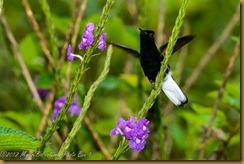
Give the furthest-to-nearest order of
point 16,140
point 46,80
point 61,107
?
point 46,80 → point 61,107 → point 16,140

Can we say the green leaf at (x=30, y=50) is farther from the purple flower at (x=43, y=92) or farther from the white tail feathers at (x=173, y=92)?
the white tail feathers at (x=173, y=92)

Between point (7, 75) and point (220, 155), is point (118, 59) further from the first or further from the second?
point (220, 155)

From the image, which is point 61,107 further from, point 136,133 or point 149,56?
point 136,133

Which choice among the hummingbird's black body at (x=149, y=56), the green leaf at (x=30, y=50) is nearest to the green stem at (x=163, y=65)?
the hummingbird's black body at (x=149, y=56)

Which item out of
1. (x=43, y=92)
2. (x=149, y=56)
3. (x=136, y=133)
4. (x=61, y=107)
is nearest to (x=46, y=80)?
(x=61, y=107)

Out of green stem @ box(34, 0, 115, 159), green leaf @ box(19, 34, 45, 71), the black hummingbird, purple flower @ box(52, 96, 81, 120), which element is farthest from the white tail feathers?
green leaf @ box(19, 34, 45, 71)

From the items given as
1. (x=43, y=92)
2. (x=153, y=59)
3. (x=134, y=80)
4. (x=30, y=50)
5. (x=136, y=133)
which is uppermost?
(x=153, y=59)
